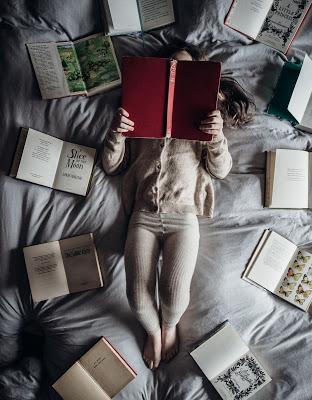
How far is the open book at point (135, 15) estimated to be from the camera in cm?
137

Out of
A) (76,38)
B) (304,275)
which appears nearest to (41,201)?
(76,38)

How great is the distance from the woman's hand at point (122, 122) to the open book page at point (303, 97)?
571 millimetres

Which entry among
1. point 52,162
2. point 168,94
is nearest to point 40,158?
point 52,162

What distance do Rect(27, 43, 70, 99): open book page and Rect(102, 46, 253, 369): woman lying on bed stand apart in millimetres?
283

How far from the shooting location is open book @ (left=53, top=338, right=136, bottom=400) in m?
1.27

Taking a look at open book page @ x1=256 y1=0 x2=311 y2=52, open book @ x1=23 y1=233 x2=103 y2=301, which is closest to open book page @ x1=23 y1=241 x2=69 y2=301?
open book @ x1=23 y1=233 x2=103 y2=301

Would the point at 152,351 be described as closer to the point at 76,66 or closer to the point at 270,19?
the point at 76,66

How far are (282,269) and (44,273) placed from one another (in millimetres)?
768

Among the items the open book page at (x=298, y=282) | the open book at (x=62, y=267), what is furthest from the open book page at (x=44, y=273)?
the open book page at (x=298, y=282)

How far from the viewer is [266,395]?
1.27 metres

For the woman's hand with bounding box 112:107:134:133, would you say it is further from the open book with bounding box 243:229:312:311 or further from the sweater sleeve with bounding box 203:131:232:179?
the open book with bounding box 243:229:312:311


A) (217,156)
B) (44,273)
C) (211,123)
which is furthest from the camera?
(44,273)

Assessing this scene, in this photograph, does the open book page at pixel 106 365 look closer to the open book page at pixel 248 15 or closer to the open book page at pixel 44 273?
the open book page at pixel 44 273

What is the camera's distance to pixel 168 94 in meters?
1.10
